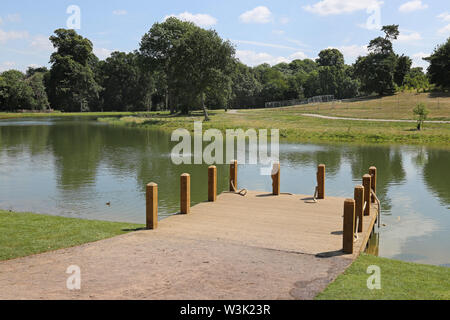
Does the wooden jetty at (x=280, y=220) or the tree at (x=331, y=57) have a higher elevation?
the tree at (x=331, y=57)

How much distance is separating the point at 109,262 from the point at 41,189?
39.3 ft

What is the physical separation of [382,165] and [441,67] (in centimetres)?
5740

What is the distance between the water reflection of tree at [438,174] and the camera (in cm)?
1864

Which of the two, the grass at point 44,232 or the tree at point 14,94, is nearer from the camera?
the grass at point 44,232

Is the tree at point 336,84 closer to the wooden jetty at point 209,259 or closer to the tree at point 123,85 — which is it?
the tree at point 123,85

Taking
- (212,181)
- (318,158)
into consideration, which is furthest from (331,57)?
(212,181)

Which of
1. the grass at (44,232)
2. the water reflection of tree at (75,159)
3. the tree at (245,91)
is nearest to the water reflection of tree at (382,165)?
the grass at (44,232)

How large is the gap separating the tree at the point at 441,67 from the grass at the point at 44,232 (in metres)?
75.6

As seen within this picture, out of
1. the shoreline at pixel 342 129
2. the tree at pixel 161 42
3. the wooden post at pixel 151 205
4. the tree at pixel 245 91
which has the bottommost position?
the wooden post at pixel 151 205

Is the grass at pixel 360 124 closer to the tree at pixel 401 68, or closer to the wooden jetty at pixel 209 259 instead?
the tree at pixel 401 68

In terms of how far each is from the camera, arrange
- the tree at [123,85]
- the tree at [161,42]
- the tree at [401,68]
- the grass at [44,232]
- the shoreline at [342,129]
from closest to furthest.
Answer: the grass at [44,232], the shoreline at [342,129], the tree at [161,42], the tree at [401,68], the tree at [123,85]

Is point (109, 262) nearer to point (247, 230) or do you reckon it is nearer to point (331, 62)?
point (247, 230)

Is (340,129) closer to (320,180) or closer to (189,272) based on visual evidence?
(320,180)

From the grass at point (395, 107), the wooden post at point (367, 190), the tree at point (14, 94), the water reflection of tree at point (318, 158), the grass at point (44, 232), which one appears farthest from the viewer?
the tree at point (14, 94)
